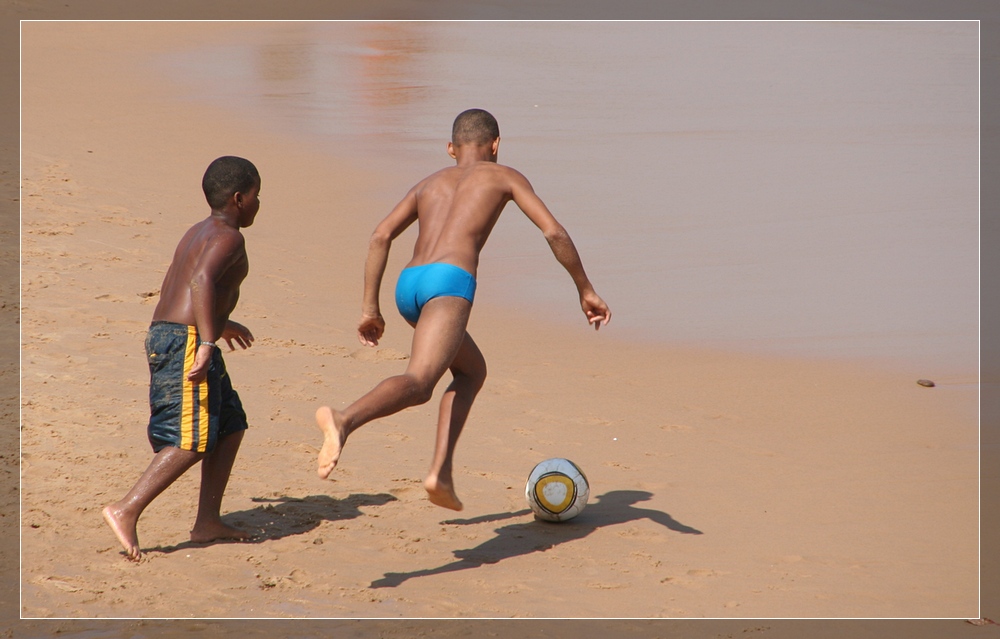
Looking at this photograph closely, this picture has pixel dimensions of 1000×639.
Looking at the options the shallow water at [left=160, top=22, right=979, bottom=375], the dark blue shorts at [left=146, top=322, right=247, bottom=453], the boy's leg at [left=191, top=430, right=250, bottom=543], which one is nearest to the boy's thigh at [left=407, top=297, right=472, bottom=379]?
the dark blue shorts at [left=146, top=322, right=247, bottom=453]

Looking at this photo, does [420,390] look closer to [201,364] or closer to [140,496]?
[201,364]

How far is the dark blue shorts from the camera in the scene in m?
4.68

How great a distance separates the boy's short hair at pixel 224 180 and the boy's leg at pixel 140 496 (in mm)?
1104

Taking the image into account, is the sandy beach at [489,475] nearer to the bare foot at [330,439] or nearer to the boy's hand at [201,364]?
the bare foot at [330,439]

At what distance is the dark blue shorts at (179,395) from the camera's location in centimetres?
468

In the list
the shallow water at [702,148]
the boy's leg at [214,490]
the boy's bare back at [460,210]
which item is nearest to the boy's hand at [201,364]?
the boy's leg at [214,490]

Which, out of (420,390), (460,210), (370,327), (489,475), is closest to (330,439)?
(420,390)

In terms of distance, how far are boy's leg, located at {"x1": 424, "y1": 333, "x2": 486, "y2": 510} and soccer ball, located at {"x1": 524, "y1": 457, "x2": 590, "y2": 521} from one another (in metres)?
0.48

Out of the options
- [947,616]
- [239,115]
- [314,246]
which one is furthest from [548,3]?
[947,616]

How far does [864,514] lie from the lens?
215 inches

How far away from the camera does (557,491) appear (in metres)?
5.30

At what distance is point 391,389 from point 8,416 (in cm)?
279

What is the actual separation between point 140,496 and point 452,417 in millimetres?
1368

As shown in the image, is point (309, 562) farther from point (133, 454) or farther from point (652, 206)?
point (652, 206)
